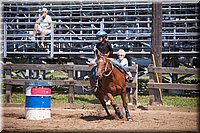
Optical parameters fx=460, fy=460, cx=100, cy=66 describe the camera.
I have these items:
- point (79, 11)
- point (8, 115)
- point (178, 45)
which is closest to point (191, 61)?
point (178, 45)

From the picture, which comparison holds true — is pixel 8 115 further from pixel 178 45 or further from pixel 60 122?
pixel 178 45

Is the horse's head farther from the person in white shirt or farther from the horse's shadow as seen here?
the person in white shirt

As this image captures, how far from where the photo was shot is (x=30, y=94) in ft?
36.8

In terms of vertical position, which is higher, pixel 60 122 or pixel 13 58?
pixel 13 58

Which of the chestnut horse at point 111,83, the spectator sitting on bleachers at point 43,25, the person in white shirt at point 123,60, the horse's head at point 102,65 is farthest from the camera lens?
the spectator sitting on bleachers at point 43,25

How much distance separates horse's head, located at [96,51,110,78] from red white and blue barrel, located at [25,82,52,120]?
1478 mm

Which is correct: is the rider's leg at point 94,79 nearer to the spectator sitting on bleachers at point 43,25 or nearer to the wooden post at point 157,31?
the wooden post at point 157,31

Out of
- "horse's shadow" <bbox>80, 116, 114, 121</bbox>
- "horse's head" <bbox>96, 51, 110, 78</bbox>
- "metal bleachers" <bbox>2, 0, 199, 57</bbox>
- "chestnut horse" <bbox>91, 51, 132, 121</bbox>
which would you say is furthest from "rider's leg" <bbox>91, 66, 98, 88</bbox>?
"metal bleachers" <bbox>2, 0, 199, 57</bbox>

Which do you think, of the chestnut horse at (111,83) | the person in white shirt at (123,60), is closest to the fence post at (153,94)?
the person in white shirt at (123,60)

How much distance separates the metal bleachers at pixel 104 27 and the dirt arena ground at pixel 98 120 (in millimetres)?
4332

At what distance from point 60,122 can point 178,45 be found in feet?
27.4

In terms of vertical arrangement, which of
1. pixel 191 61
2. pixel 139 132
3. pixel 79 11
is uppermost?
pixel 79 11

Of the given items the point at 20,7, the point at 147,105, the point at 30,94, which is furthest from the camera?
the point at 20,7

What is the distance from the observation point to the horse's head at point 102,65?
35.1 feet
